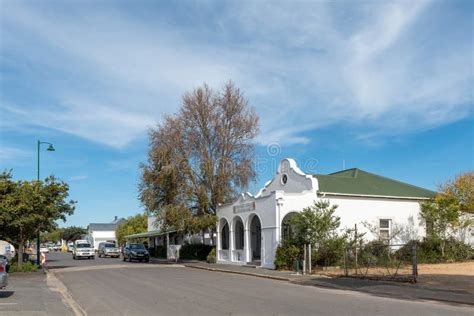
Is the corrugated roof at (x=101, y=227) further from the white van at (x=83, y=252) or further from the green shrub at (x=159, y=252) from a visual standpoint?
the green shrub at (x=159, y=252)

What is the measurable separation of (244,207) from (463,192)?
50.6 feet

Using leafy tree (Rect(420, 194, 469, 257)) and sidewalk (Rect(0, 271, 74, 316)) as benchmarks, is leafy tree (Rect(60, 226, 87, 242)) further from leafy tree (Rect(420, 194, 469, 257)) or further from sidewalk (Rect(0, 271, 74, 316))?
sidewalk (Rect(0, 271, 74, 316))

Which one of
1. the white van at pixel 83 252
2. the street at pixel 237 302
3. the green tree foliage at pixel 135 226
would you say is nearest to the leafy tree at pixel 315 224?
the street at pixel 237 302

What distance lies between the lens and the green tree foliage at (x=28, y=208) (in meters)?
29.1

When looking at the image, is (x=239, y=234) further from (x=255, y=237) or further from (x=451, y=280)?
(x=451, y=280)

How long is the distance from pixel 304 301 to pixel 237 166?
82.7ft

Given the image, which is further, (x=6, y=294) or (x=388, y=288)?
(x=388, y=288)

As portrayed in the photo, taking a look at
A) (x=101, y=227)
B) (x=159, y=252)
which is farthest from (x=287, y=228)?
(x=101, y=227)

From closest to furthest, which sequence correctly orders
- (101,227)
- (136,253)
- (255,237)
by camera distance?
(255,237), (136,253), (101,227)

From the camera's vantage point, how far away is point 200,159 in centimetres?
3988

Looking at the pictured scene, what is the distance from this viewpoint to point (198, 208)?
3988 cm

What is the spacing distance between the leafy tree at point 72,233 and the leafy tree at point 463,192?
11772 centimetres

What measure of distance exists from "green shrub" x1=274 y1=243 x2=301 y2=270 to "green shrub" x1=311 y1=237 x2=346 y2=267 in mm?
910

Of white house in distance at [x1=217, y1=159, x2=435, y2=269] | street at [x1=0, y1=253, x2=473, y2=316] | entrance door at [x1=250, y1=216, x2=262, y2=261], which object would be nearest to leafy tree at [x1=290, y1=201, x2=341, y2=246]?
white house in distance at [x1=217, y1=159, x2=435, y2=269]
